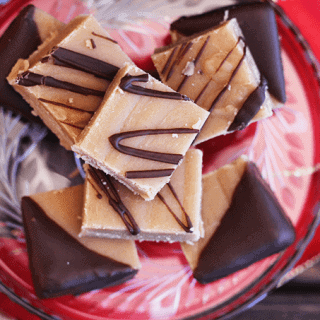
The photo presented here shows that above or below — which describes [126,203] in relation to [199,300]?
above

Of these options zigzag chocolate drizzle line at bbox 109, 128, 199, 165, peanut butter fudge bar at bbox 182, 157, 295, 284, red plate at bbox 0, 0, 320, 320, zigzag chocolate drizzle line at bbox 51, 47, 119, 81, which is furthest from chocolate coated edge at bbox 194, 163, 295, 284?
zigzag chocolate drizzle line at bbox 51, 47, 119, 81

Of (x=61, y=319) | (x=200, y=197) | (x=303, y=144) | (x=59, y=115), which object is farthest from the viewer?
(x=303, y=144)

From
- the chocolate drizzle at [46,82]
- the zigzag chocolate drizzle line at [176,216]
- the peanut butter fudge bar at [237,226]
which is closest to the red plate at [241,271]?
the peanut butter fudge bar at [237,226]

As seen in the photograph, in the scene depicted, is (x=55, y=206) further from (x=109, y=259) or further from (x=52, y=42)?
(x=52, y=42)

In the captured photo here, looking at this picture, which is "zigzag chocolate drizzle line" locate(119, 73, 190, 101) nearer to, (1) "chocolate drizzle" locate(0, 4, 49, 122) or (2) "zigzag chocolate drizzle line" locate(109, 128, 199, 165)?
(2) "zigzag chocolate drizzle line" locate(109, 128, 199, 165)

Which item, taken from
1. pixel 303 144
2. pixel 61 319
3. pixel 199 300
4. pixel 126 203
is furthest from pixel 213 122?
pixel 61 319

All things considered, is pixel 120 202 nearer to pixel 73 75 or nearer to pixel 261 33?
pixel 73 75

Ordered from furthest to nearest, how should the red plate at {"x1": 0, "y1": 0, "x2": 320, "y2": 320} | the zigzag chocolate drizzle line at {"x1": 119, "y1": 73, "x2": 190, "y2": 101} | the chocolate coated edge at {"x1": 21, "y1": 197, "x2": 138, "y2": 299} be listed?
the red plate at {"x1": 0, "y1": 0, "x2": 320, "y2": 320}, the chocolate coated edge at {"x1": 21, "y1": 197, "x2": 138, "y2": 299}, the zigzag chocolate drizzle line at {"x1": 119, "y1": 73, "x2": 190, "y2": 101}
